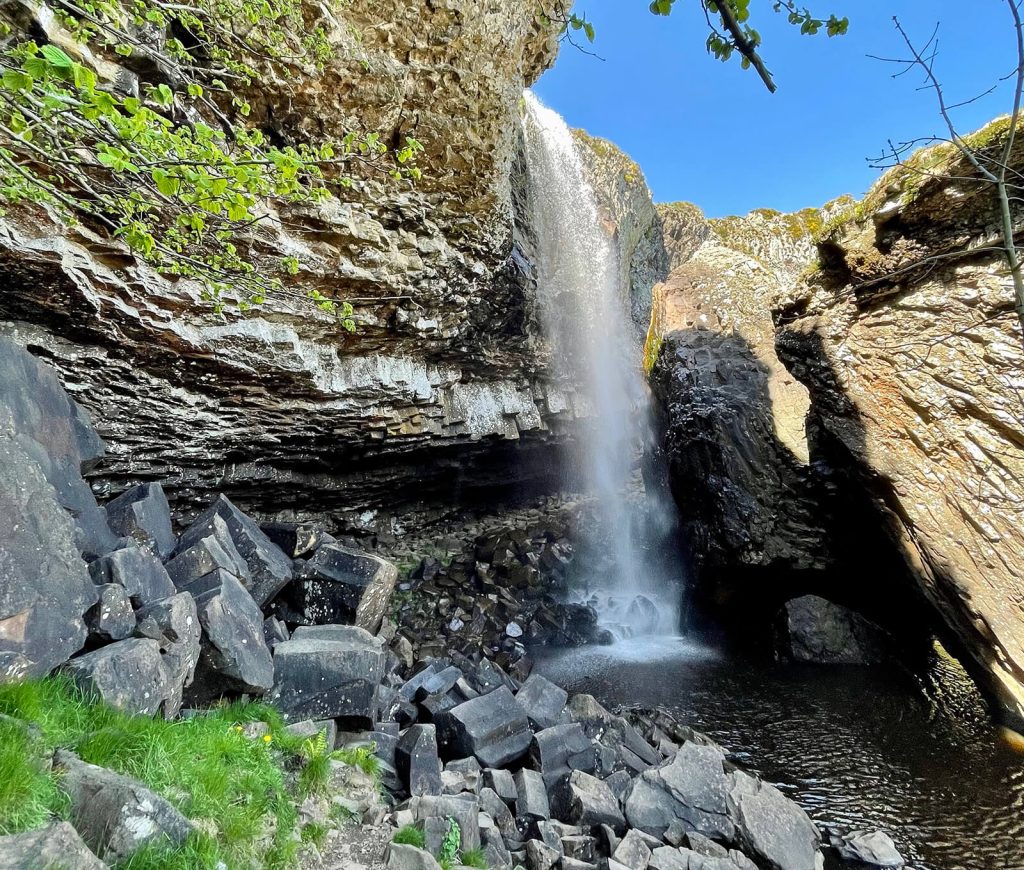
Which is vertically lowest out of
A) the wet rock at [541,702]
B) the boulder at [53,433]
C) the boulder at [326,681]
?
the wet rock at [541,702]

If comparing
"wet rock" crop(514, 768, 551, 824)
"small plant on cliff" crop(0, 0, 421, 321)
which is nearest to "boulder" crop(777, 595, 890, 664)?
"wet rock" crop(514, 768, 551, 824)

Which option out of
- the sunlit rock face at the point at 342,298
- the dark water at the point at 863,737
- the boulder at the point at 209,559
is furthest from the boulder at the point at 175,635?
the dark water at the point at 863,737

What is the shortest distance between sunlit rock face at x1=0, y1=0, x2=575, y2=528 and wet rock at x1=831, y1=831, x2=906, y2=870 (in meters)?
9.03

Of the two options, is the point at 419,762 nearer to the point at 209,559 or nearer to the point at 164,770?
the point at 164,770

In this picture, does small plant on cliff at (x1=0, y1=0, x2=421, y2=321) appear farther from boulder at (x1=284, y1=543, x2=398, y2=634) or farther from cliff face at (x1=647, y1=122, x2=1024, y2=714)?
cliff face at (x1=647, y1=122, x2=1024, y2=714)

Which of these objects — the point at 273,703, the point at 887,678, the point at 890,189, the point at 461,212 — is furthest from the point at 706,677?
the point at 461,212

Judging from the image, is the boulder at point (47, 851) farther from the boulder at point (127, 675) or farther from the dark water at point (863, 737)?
the dark water at point (863, 737)

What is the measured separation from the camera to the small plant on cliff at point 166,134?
2875 millimetres

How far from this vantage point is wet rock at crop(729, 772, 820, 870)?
15.2 feet

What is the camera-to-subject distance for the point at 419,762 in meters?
4.92

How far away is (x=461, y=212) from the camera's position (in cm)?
973

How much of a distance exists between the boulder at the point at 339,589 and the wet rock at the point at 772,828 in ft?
16.3

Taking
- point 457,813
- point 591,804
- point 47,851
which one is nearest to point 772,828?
point 591,804

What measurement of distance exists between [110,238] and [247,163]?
490 cm
